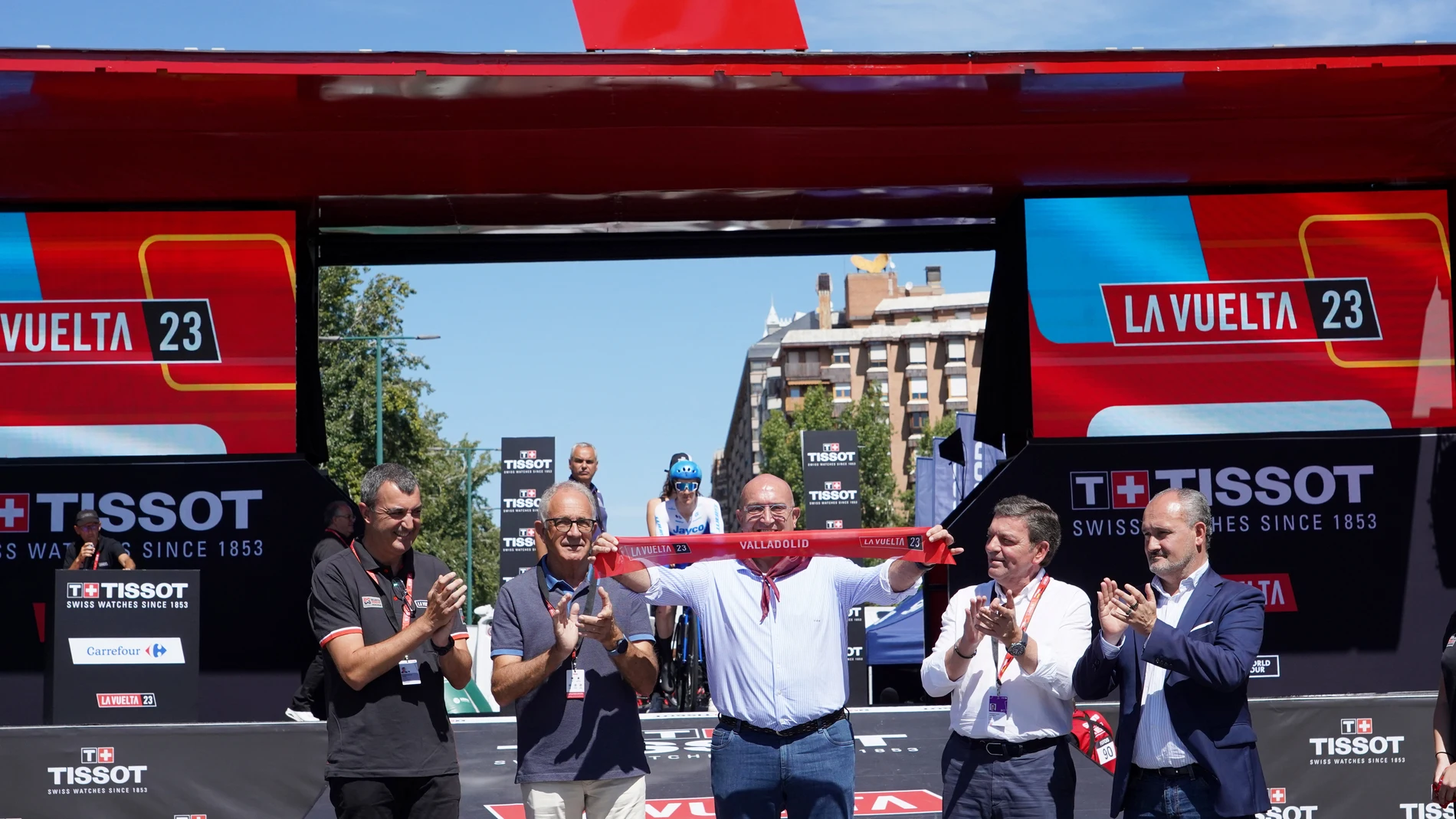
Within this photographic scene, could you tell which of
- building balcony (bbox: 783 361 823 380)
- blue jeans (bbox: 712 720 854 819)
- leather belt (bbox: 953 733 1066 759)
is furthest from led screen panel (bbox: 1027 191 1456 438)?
building balcony (bbox: 783 361 823 380)

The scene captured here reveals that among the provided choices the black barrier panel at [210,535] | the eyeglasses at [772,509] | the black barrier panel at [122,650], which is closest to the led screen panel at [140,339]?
the black barrier panel at [210,535]

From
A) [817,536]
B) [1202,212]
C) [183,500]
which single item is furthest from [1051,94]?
[183,500]

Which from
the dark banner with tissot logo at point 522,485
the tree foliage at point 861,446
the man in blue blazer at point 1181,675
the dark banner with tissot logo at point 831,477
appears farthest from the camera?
the tree foliage at point 861,446

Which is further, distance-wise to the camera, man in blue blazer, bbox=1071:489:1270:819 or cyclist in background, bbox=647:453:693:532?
cyclist in background, bbox=647:453:693:532

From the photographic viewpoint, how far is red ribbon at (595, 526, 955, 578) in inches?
183

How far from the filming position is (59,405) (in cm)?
832

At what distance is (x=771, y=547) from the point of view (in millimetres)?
4645

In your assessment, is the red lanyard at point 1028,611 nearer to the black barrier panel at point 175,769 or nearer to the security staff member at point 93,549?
the black barrier panel at point 175,769

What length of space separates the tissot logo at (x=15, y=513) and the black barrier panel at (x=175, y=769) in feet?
6.50

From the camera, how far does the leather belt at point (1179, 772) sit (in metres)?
4.29

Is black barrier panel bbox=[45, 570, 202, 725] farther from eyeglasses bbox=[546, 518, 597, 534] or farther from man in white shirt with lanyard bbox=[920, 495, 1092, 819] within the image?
man in white shirt with lanyard bbox=[920, 495, 1092, 819]

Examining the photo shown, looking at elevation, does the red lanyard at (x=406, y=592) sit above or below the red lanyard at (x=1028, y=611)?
above

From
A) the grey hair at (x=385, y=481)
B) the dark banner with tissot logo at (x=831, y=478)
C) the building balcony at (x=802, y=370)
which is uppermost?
the building balcony at (x=802, y=370)

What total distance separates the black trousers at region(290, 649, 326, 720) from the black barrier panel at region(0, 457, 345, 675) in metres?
0.16
